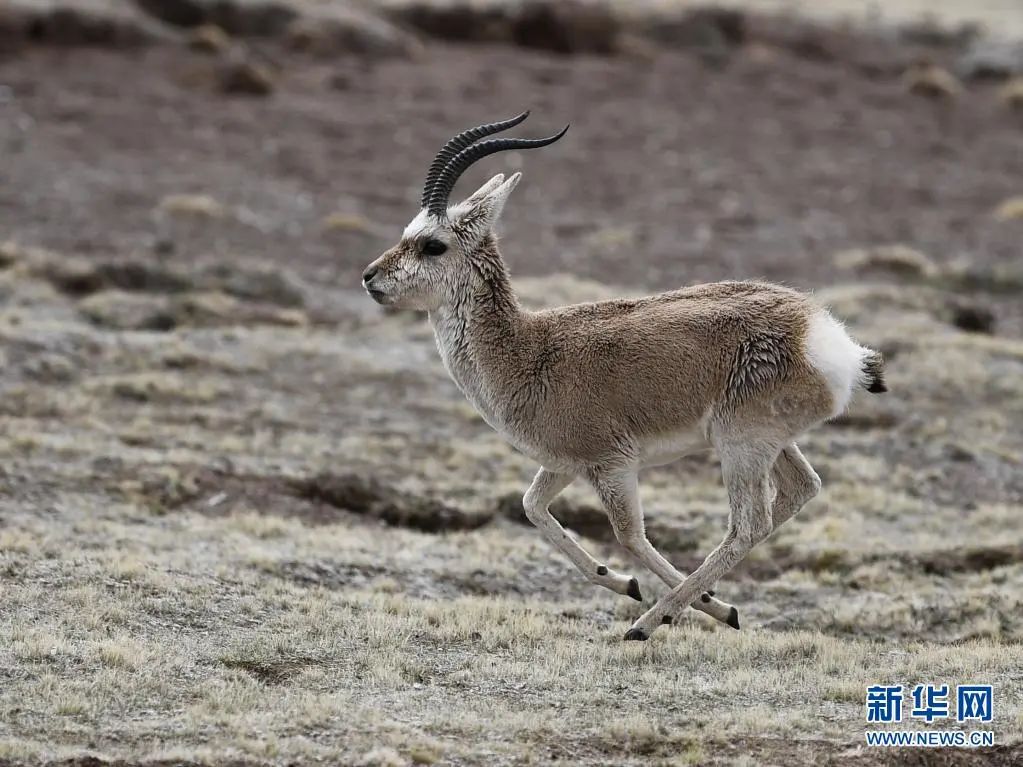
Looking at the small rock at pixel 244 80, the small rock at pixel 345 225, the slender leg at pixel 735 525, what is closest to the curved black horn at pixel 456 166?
the slender leg at pixel 735 525

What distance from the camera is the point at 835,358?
10.4 m

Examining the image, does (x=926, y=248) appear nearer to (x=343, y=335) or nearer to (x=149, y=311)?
(x=343, y=335)

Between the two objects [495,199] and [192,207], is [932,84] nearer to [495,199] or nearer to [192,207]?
[192,207]

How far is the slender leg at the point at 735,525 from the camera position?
10.5 m

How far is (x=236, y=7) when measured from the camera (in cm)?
4378

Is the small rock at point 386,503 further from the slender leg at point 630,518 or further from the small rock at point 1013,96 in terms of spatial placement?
the small rock at point 1013,96

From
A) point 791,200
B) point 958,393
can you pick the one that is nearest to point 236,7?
point 791,200

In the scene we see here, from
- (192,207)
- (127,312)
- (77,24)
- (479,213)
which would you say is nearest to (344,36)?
(77,24)

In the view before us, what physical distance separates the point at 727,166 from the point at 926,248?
7527mm

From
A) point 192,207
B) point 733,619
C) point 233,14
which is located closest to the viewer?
point 733,619

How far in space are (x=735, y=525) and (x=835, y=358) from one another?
1.35 metres

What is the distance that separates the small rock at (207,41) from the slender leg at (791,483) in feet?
106

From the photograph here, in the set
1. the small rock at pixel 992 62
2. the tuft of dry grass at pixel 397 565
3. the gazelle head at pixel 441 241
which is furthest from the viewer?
the small rock at pixel 992 62

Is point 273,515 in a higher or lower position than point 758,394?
lower
